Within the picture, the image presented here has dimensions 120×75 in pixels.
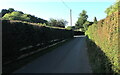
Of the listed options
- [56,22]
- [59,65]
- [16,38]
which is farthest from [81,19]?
[59,65]

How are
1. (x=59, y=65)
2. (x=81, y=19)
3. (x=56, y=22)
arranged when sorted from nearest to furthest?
(x=59, y=65), (x=56, y=22), (x=81, y=19)

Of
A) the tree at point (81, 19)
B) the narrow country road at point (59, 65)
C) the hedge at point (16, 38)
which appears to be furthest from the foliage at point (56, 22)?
the narrow country road at point (59, 65)

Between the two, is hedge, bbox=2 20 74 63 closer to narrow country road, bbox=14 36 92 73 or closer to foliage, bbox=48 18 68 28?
narrow country road, bbox=14 36 92 73

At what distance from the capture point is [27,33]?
13.7m

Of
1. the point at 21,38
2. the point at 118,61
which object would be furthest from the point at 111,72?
the point at 21,38

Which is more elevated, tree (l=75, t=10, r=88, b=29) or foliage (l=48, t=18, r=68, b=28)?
tree (l=75, t=10, r=88, b=29)

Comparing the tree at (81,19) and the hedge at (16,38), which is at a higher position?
the tree at (81,19)

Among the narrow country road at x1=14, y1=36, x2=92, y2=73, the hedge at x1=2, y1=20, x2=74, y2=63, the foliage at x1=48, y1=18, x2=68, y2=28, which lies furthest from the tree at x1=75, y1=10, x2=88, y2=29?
the narrow country road at x1=14, y1=36, x2=92, y2=73

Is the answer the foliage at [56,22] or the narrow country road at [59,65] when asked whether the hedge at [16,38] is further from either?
the foliage at [56,22]

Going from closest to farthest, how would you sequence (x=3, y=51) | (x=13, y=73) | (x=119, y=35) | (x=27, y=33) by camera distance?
(x=119, y=35) → (x=13, y=73) → (x=3, y=51) → (x=27, y=33)

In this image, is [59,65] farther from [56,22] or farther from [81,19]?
[81,19]

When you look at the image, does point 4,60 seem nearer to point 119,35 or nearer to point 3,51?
point 3,51

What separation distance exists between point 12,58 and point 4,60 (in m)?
0.98

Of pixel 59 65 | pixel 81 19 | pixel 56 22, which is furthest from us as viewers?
pixel 81 19
